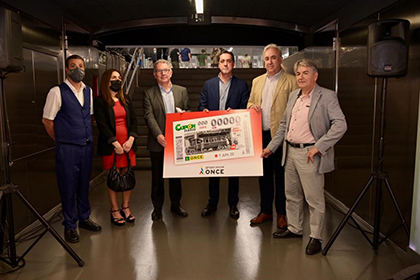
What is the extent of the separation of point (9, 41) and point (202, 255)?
2266 millimetres

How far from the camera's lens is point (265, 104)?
3773 millimetres

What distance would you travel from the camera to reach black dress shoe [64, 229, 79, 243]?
353 cm

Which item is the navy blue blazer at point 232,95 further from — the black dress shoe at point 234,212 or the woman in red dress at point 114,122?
the black dress shoe at point 234,212

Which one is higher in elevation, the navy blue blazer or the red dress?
the navy blue blazer

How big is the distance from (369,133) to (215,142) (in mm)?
1576

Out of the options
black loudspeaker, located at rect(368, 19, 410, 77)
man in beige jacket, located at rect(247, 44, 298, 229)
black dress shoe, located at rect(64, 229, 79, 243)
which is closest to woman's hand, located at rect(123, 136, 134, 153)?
black dress shoe, located at rect(64, 229, 79, 243)

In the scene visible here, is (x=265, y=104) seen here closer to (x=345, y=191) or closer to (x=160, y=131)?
(x=160, y=131)

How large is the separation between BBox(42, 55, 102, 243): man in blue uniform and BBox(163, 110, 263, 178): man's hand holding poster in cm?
80

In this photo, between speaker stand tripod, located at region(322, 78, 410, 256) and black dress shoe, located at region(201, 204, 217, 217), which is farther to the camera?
black dress shoe, located at region(201, 204, 217, 217)

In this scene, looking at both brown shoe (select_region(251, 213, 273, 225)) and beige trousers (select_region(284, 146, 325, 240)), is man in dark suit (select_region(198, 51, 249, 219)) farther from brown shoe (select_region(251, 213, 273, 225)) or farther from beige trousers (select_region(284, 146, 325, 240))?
brown shoe (select_region(251, 213, 273, 225))

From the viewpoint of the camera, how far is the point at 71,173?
3482mm

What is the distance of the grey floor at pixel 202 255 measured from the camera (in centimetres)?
291

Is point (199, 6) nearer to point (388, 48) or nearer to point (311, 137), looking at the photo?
point (311, 137)

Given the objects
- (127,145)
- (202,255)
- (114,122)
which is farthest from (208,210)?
(114,122)
